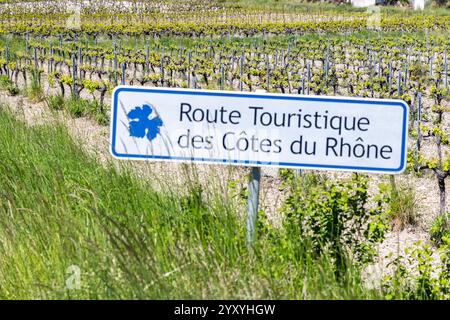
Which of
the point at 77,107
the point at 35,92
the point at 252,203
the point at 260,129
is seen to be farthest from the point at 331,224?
the point at 35,92

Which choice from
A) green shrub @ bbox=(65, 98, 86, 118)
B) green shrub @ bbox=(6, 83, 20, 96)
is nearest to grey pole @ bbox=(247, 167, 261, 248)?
green shrub @ bbox=(65, 98, 86, 118)

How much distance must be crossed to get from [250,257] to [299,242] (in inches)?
14.3

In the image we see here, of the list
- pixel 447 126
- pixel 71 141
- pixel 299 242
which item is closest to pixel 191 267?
pixel 299 242

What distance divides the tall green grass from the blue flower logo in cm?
35

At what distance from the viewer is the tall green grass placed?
2.97 metres

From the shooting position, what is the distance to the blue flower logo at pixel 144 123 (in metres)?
3.42

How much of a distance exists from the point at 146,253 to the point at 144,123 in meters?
0.64

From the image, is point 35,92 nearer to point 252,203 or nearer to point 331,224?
point 331,224

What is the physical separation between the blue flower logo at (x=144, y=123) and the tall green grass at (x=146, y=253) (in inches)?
13.7

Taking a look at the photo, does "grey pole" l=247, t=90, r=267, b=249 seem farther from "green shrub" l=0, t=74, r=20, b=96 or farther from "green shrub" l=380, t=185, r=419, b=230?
"green shrub" l=0, t=74, r=20, b=96

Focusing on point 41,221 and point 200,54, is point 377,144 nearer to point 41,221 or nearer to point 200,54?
point 41,221

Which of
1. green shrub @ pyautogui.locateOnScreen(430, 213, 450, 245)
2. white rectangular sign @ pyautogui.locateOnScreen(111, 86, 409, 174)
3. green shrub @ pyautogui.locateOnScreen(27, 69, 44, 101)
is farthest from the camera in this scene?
green shrub @ pyautogui.locateOnScreen(27, 69, 44, 101)

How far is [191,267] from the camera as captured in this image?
3115 mm

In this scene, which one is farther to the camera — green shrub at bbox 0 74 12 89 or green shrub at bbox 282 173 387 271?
green shrub at bbox 0 74 12 89
